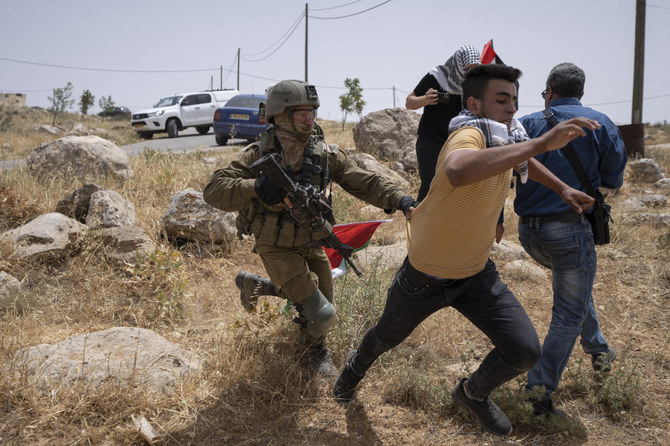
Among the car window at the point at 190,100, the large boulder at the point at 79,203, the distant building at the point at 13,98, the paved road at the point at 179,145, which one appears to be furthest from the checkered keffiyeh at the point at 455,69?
the distant building at the point at 13,98

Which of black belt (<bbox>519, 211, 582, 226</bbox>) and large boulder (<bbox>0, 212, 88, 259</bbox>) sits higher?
black belt (<bbox>519, 211, 582, 226</bbox>)

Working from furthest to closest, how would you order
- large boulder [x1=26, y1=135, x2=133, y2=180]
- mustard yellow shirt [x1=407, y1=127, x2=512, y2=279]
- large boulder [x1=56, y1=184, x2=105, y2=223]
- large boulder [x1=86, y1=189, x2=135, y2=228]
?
large boulder [x1=26, y1=135, x2=133, y2=180] < large boulder [x1=56, y1=184, x2=105, y2=223] < large boulder [x1=86, y1=189, x2=135, y2=228] < mustard yellow shirt [x1=407, y1=127, x2=512, y2=279]

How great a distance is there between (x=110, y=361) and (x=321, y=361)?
4.12 ft

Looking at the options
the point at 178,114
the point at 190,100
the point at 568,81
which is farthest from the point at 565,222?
the point at 190,100

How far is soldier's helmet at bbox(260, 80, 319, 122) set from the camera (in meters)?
2.99

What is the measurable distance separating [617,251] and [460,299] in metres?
4.44

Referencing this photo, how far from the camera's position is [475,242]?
2.36 metres

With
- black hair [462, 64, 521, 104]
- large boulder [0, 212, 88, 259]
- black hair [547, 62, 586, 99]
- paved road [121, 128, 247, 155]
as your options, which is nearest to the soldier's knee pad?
black hair [462, 64, 521, 104]

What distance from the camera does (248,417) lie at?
2.91 meters

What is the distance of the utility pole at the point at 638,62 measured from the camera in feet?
40.3

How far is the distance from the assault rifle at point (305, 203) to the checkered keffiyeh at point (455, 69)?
4.86 ft

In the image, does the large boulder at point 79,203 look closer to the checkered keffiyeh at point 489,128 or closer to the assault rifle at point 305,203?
the assault rifle at point 305,203

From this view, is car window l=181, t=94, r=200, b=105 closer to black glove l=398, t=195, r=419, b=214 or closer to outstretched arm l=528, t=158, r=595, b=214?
black glove l=398, t=195, r=419, b=214

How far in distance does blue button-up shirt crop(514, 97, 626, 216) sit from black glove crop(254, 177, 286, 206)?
4.66ft
